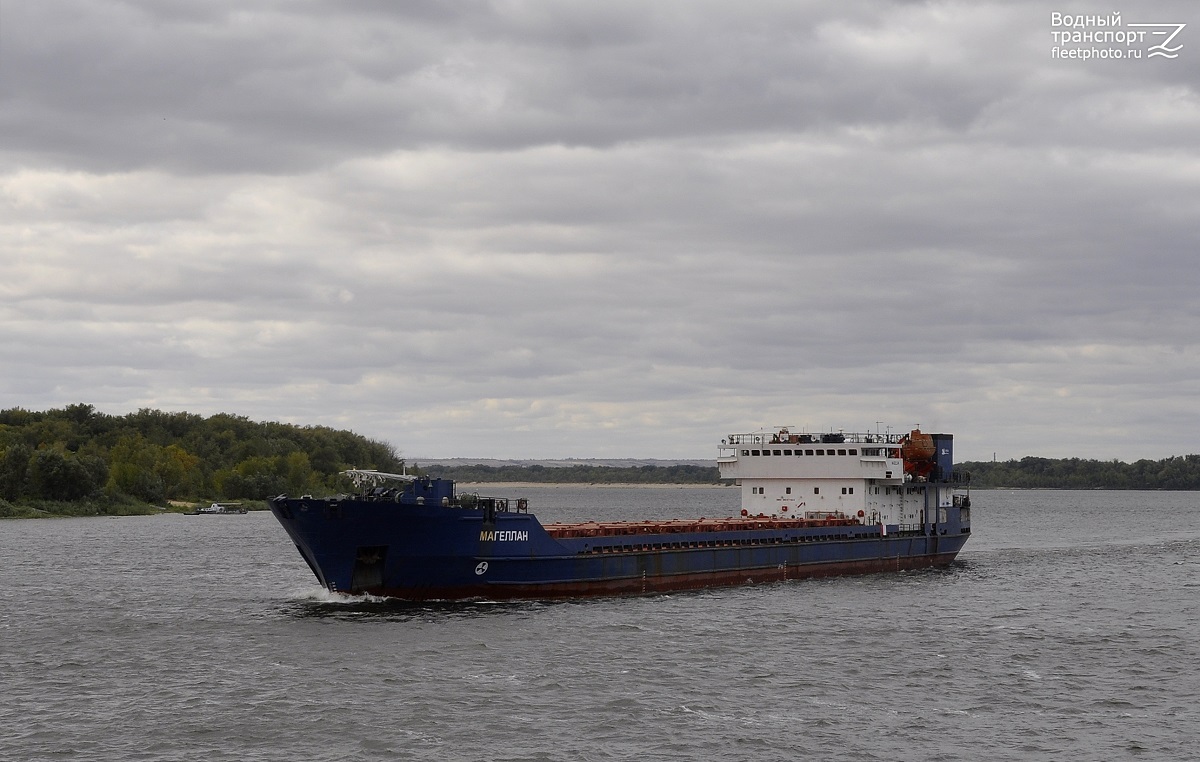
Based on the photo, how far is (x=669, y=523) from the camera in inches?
2352

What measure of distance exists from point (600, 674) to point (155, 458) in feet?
448

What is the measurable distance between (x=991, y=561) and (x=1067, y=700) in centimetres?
4841

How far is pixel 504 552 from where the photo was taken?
4844cm

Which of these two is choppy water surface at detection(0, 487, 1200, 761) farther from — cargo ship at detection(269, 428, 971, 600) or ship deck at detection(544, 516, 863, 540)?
ship deck at detection(544, 516, 863, 540)

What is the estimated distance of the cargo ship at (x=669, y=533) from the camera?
4709cm

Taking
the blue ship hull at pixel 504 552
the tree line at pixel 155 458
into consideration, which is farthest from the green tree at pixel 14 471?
the blue ship hull at pixel 504 552

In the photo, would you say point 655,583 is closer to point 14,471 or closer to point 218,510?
point 14,471

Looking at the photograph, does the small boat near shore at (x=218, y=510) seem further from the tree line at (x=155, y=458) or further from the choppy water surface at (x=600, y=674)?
the choppy water surface at (x=600, y=674)

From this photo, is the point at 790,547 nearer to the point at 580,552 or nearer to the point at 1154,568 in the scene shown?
the point at 580,552

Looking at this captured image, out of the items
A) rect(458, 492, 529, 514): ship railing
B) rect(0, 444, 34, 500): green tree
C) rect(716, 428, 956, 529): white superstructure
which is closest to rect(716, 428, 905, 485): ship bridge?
rect(716, 428, 956, 529): white superstructure

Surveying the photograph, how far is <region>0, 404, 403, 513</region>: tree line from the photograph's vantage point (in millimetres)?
127312

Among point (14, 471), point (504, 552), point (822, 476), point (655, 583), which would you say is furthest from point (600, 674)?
point (14, 471)

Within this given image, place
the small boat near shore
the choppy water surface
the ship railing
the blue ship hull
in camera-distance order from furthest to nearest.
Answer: the small boat near shore
the ship railing
the blue ship hull
the choppy water surface

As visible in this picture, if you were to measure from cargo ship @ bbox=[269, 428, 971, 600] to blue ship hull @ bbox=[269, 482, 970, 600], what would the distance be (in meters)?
0.06
